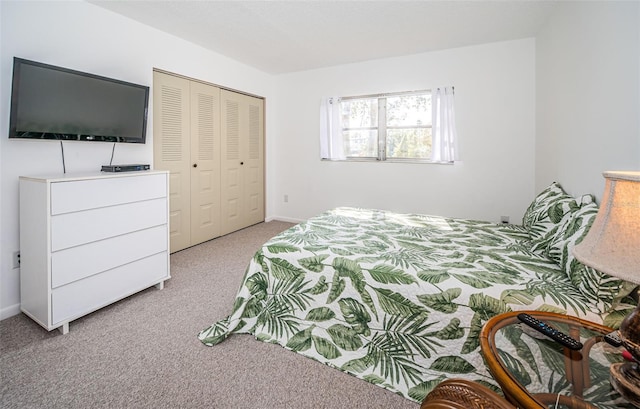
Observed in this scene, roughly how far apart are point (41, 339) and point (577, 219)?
3.23m

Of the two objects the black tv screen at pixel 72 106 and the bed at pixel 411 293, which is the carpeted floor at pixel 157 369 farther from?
the black tv screen at pixel 72 106

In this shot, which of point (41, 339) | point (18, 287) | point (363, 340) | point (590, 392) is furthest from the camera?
point (18, 287)

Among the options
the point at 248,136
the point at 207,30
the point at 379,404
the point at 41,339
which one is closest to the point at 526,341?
the point at 379,404

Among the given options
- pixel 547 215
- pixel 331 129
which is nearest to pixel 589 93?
pixel 547 215

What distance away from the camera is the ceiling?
9.09 feet

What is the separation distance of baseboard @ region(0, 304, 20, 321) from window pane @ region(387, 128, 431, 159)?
4105 millimetres

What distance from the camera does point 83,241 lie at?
2.12 metres

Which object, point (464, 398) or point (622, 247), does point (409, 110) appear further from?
point (464, 398)

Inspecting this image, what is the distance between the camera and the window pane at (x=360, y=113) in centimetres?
449

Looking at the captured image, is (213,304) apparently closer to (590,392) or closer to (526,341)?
(526,341)

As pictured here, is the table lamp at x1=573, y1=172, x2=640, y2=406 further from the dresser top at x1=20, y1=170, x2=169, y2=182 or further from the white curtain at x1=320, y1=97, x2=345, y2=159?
the white curtain at x1=320, y1=97, x2=345, y2=159

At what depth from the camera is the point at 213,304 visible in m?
2.44

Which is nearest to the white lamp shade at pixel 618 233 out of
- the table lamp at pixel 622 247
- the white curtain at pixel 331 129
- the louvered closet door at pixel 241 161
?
the table lamp at pixel 622 247

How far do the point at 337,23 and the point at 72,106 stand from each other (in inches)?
96.0
